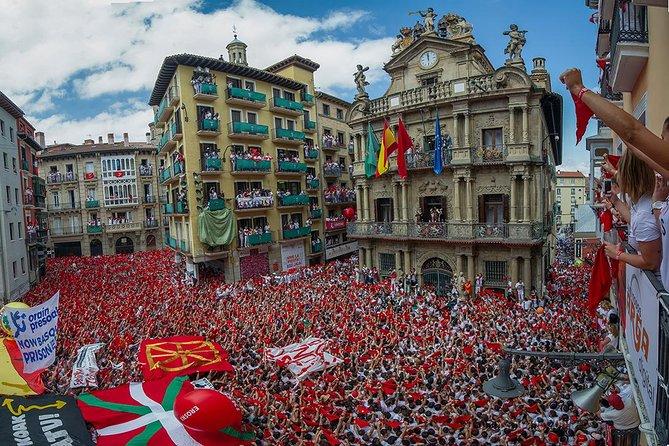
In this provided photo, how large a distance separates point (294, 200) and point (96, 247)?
97.0 ft

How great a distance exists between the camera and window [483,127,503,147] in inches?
898

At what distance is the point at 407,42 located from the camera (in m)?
26.8

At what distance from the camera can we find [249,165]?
29062mm

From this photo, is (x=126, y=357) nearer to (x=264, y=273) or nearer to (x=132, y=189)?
(x=264, y=273)

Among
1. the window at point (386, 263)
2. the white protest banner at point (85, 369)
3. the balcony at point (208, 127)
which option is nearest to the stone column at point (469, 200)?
the window at point (386, 263)

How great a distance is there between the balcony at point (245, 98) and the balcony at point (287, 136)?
2.27 metres

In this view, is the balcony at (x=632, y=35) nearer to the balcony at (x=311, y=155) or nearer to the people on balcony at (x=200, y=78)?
the people on balcony at (x=200, y=78)

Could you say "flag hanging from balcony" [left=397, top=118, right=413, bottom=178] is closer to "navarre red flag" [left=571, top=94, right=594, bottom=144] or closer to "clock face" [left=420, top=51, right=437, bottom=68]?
"clock face" [left=420, top=51, right=437, bottom=68]

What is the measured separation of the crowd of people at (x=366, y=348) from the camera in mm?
9062

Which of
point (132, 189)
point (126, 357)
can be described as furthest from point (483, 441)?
point (132, 189)

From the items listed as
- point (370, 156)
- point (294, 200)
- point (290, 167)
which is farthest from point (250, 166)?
point (370, 156)

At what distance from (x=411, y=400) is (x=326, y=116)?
1277 inches

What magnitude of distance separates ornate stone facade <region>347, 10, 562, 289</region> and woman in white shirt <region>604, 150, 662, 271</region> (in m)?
18.8

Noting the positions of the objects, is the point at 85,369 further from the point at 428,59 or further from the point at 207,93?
the point at 428,59
